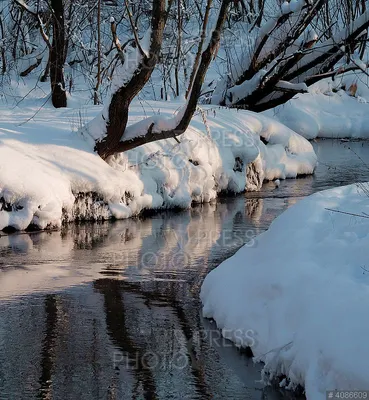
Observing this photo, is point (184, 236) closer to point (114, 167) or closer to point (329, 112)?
point (114, 167)

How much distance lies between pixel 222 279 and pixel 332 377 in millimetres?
2470

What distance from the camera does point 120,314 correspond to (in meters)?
7.16

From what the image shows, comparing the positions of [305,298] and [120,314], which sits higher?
[305,298]

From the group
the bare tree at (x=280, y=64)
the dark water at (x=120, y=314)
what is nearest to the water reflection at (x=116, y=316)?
the dark water at (x=120, y=314)

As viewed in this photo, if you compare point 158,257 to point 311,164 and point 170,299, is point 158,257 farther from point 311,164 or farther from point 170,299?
point 311,164

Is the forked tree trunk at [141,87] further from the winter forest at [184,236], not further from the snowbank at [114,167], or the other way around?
the snowbank at [114,167]

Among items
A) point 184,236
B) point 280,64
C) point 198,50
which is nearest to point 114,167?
point 184,236

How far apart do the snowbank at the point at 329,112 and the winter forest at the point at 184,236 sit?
321 cm

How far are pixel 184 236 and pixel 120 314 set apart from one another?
353 cm

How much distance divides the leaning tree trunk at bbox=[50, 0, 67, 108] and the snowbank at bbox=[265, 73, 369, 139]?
796 cm

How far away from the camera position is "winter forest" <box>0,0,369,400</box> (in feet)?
18.3

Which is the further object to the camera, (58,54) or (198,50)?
(58,54)

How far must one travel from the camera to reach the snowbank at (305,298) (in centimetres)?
505

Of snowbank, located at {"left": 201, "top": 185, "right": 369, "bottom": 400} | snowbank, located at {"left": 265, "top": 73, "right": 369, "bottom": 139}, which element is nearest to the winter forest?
snowbank, located at {"left": 201, "top": 185, "right": 369, "bottom": 400}
